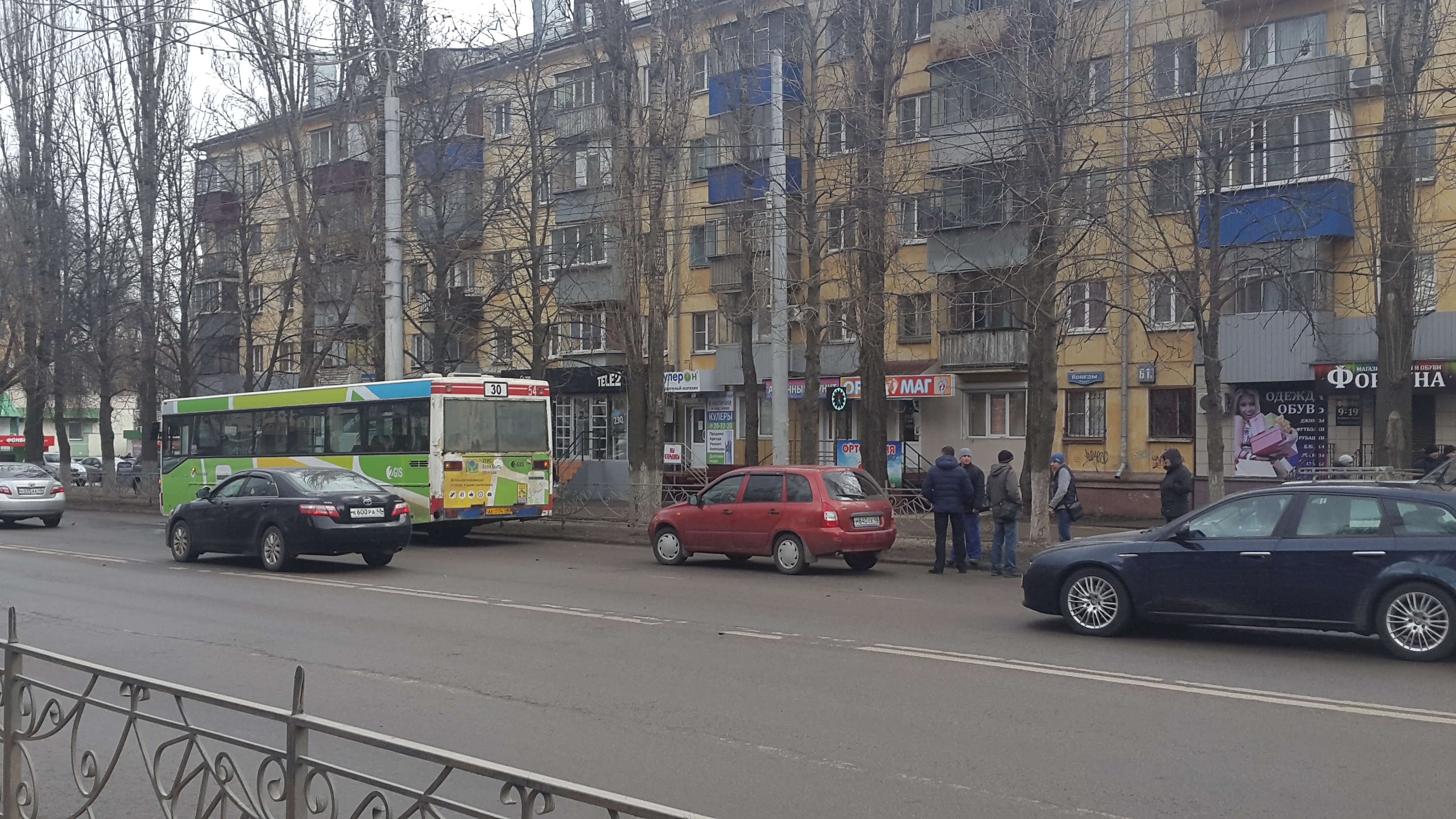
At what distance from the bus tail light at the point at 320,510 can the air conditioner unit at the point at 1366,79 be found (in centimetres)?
2005

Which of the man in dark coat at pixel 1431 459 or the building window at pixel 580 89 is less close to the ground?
the building window at pixel 580 89

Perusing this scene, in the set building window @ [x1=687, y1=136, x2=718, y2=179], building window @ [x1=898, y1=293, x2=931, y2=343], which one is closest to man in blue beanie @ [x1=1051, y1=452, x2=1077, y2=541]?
building window @ [x1=898, y1=293, x2=931, y2=343]

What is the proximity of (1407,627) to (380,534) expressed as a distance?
12.8 meters

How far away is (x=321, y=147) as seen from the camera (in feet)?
131

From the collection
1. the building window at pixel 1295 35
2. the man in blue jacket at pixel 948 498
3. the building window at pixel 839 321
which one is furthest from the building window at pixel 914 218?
the building window at pixel 1295 35

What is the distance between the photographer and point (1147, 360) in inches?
1257

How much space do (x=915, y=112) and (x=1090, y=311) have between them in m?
7.82

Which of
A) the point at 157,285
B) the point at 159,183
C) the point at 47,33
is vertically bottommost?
Answer: the point at 157,285

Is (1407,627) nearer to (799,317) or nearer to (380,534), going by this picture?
(380,534)

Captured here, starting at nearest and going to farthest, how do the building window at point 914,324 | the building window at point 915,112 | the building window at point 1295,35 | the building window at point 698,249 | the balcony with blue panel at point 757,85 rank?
the balcony with blue panel at point 757,85
the building window at point 1295,35
the building window at point 915,112
the building window at point 914,324
the building window at point 698,249

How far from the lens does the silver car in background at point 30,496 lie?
27359 millimetres

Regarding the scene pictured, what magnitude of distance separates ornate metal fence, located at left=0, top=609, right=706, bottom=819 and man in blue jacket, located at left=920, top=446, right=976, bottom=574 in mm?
11885

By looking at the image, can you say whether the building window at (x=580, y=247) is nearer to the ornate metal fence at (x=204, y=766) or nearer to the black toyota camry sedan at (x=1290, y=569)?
the black toyota camry sedan at (x=1290, y=569)

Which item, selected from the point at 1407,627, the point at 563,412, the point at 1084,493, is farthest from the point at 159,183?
the point at 1407,627
